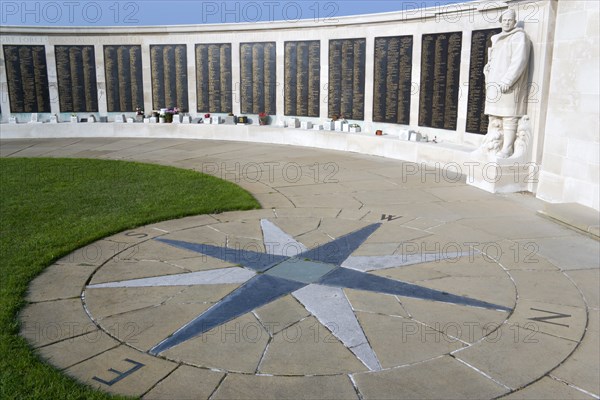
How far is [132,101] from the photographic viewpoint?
21766 mm

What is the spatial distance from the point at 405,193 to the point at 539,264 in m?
4.41

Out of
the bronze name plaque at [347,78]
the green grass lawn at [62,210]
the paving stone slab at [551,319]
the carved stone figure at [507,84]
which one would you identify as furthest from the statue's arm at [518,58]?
the bronze name plaque at [347,78]

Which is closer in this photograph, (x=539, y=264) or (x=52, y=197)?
(x=539, y=264)

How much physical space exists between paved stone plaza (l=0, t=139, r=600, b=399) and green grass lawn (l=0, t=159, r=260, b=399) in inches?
8.7

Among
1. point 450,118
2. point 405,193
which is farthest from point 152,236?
point 450,118

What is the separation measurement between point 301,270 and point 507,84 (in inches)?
266

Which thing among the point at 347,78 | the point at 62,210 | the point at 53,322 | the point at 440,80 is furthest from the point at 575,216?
the point at 347,78

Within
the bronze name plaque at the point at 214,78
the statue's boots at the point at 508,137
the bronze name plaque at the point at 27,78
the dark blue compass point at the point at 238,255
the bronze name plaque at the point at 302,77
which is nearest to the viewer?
the dark blue compass point at the point at 238,255

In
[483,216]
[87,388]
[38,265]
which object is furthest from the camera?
[483,216]

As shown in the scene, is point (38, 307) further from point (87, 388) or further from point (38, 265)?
point (87, 388)

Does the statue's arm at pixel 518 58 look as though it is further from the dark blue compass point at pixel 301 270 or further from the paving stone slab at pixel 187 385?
the paving stone slab at pixel 187 385

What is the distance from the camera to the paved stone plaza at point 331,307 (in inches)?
185

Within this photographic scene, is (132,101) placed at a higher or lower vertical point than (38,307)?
higher

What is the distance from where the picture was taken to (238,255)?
7.55m
